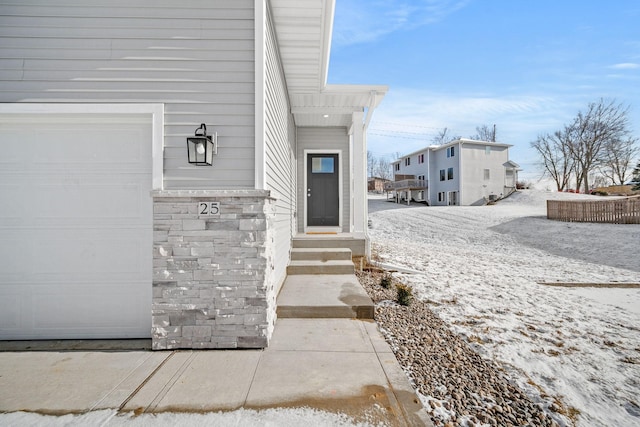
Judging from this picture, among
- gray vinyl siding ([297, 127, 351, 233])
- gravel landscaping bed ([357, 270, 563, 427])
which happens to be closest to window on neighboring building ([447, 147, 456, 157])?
gray vinyl siding ([297, 127, 351, 233])

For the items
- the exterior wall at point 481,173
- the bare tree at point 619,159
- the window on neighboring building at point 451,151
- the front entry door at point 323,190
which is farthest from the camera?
the bare tree at point 619,159

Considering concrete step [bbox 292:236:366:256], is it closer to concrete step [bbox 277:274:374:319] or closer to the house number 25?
concrete step [bbox 277:274:374:319]

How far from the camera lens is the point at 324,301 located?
135 inches

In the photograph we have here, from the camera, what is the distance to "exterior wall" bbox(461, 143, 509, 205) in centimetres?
2205

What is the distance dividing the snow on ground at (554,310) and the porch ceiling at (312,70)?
3332 millimetres

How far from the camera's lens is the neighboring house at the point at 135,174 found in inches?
104

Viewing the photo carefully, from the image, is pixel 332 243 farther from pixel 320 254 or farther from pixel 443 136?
pixel 443 136

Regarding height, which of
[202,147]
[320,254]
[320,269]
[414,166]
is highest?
[414,166]

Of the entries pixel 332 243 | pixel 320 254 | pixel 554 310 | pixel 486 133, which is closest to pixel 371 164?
pixel 486 133

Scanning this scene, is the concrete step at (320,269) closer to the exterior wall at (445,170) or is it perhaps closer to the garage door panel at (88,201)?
the garage door panel at (88,201)

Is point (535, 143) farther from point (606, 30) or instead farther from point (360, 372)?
point (360, 372)

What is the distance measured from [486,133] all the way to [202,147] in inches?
1527

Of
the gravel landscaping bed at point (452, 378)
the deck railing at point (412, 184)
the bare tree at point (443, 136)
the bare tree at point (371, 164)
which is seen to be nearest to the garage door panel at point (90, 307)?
the gravel landscaping bed at point (452, 378)

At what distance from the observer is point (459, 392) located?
6.62 ft
